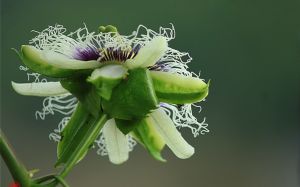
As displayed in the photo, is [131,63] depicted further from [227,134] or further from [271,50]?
[271,50]

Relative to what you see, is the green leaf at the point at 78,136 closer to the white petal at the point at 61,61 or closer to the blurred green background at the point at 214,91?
the white petal at the point at 61,61

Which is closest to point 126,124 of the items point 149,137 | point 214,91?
point 149,137

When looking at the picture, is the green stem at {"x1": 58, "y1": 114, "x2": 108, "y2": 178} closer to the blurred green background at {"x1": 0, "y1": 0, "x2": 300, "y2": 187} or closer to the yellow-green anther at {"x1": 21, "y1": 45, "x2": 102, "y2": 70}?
the yellow-green anther at {"x1": 21, "y1": 45, "x2": 102, "y2": 70}

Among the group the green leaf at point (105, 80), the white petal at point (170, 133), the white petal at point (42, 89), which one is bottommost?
the white petal at point (170, 133)

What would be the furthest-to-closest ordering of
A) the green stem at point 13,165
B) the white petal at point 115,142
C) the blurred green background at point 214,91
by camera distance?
the blurred green background at point 214,91 < the white petal at point 115,142 < the green stem at point 13,165

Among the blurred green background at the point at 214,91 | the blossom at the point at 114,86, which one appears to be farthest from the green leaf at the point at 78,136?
the blurred green background at the point at 214,91

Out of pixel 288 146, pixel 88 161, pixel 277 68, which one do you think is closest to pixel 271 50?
pixel 277 68
